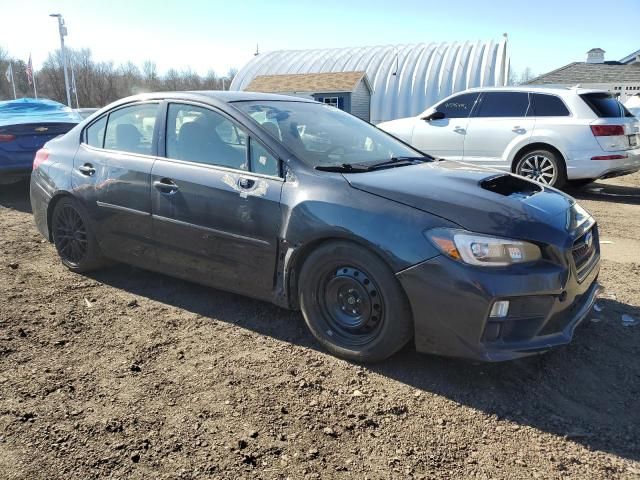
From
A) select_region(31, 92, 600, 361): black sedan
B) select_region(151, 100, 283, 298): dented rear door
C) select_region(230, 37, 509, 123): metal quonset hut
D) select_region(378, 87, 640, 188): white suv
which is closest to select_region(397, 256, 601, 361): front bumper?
select_region(31, 92, 600, 361): black sedan

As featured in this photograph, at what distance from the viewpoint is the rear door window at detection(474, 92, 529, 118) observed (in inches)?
352

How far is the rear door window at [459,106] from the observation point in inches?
371

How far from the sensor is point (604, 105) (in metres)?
8.56

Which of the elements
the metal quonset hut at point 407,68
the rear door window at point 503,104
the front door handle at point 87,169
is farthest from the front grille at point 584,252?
the metal quonset hut at point 407,68

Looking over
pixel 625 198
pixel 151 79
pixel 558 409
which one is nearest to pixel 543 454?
pixel 558 409

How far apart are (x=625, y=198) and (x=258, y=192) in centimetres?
776

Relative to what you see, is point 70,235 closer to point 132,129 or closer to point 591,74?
point 132,129

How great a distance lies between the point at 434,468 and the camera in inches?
91.4

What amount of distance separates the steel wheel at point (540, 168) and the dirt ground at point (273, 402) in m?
4.87

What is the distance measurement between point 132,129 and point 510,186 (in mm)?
2911

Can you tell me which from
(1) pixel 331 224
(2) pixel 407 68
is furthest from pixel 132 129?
A: (2) pixel 407 68

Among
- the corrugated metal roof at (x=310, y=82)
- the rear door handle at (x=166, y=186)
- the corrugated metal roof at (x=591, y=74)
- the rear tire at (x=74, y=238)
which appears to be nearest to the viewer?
the rear door handle at (x=166, y=186)

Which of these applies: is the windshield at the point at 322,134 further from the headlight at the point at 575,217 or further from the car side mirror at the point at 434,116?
the car side mirror at the point at 434,116

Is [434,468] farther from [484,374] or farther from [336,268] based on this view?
[336,268]
